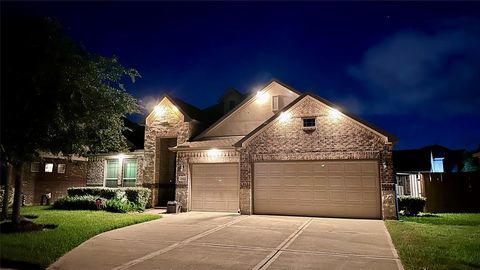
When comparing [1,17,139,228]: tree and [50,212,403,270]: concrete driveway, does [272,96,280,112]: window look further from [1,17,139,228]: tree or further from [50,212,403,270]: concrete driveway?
[1,17,139,228]: tree

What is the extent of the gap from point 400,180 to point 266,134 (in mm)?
8509

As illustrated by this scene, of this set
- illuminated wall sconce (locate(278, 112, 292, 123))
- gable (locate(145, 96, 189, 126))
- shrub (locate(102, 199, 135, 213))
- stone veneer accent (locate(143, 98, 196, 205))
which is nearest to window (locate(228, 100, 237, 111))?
stone veneer accent (locate(143, 98, 196, 205))

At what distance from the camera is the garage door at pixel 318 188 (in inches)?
550

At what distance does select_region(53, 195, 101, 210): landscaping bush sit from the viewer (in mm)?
16984

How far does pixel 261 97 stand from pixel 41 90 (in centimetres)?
1204

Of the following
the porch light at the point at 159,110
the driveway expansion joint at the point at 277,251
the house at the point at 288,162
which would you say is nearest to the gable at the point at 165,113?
the porch light at the point at 159,110

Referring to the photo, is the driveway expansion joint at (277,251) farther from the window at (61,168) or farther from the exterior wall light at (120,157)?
the window at (61,168)

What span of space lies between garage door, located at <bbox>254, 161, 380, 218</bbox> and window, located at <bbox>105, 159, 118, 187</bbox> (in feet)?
35.3

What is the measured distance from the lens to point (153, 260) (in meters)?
6.95

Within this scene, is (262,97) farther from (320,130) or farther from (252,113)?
(320,130)

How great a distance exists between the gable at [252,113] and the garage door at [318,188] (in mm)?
3541

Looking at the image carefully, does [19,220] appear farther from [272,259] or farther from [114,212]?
[272,259]

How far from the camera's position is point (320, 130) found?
48.8 feet

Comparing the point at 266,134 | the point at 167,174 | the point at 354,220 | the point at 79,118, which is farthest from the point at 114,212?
the point at 354,220
